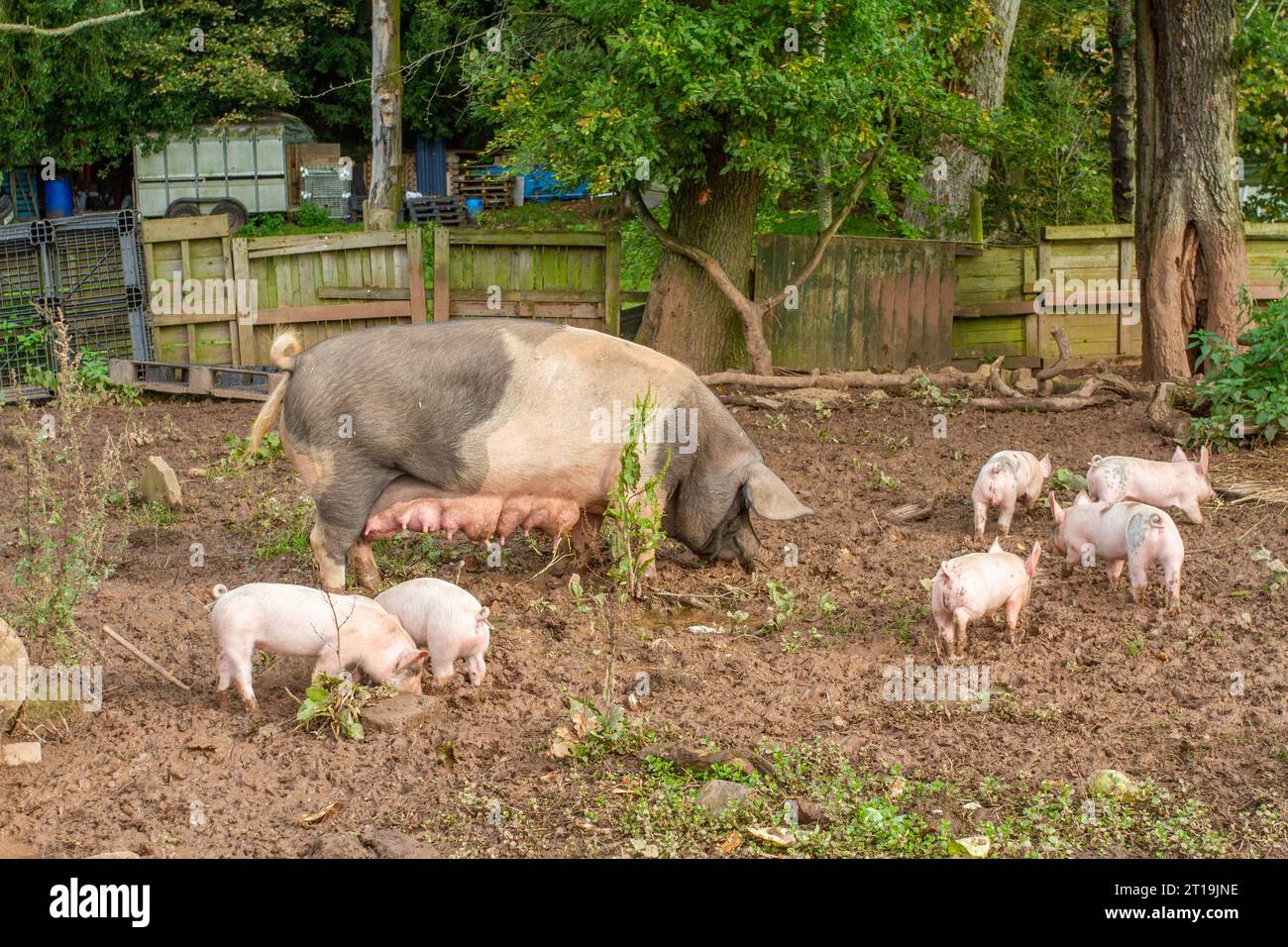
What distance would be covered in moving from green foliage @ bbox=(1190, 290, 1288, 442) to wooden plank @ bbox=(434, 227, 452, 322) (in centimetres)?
744

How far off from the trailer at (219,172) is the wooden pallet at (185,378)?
51.8ft

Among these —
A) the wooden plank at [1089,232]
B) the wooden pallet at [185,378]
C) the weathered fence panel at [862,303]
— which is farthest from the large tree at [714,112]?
the wooden pallet at [185,378]

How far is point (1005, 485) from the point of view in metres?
7.57

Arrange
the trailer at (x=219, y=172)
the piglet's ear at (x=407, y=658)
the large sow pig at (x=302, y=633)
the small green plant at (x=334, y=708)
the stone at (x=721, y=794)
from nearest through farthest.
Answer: the stone at (x=721, y=794) → the small green plant at (x=334, y=708) → the large sow pig at (x=302, y=633) → the piglet's ear at (x=407, y=658) → the trailer at (x=219, y=172)

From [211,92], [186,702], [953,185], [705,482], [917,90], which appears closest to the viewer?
[186,702]

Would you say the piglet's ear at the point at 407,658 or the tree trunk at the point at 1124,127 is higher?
the tree trunk at the point at 1124,127

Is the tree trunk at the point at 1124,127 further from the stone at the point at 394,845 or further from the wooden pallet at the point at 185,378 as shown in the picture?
the stone at the point at 394,845

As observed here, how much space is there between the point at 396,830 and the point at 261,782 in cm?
58

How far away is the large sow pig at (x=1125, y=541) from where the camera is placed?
20.6 feet

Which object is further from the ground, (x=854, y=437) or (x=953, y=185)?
(x=953, y=185)

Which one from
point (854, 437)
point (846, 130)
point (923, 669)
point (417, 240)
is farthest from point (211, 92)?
point (923, 669)

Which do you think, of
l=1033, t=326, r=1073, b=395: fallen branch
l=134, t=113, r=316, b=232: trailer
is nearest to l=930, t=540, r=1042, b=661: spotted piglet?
l=1033, t=326, r=1073, b=395: fallen branch

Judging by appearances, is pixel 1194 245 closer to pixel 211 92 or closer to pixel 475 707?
pixel 475 707

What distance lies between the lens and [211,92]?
26.8 metres
